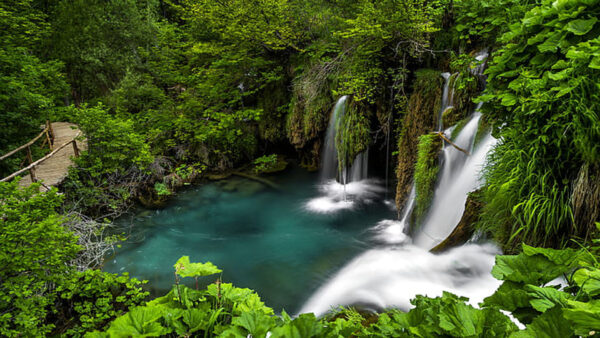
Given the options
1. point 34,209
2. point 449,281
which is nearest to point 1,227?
point 34,209

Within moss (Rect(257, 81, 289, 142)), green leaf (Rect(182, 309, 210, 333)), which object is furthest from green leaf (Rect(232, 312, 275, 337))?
moss (Rect(257, 81, 289, 142))

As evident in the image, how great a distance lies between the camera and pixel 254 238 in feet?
25.7

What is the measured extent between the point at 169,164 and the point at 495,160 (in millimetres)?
10268

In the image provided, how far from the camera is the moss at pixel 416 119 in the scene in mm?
6484

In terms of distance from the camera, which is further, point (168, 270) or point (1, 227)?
point (168, 270)

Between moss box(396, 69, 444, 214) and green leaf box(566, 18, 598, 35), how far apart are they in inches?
142

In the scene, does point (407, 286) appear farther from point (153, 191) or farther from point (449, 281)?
point (153, 191)

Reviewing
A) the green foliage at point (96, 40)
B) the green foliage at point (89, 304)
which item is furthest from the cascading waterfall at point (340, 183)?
the green foliage at point (96, 40)

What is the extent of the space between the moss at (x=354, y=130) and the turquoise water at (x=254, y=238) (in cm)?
174

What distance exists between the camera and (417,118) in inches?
267

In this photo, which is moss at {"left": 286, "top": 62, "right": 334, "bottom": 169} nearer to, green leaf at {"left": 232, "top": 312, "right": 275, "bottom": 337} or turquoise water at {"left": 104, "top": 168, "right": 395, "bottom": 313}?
turquoise water at {"left": 104, "top": 168, "right": 395, "bottom": 313}

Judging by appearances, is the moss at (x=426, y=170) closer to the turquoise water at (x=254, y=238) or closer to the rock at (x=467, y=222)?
the rock at (x=467, y=222)

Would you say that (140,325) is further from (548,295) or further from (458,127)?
(458,127)

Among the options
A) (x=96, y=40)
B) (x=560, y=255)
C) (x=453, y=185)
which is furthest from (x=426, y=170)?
(x=96, y=40)
